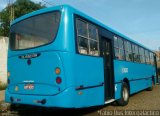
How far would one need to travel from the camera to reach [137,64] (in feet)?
45.2

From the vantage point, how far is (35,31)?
7.60m

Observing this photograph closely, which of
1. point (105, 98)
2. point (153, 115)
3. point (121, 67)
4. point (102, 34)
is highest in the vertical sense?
point (102, 34)

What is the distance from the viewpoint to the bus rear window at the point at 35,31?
722cm

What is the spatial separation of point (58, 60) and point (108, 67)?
307cm

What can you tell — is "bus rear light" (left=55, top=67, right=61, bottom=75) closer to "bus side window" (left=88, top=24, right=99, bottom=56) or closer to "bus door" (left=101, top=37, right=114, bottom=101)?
"bus side window" (left=88, top=24, right=99, bottom=56)

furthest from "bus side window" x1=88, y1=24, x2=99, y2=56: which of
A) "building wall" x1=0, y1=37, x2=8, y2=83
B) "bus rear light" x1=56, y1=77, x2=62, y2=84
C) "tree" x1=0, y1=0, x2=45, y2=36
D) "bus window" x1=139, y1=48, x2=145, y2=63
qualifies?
"tree" x1=0, y1=0, x2=45, y2=36

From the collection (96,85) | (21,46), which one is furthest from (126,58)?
(21,46)

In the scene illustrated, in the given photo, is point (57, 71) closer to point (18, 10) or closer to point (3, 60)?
point (3, 60)

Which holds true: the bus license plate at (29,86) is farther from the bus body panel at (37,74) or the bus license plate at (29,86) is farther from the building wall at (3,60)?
the building wall at (3,60)

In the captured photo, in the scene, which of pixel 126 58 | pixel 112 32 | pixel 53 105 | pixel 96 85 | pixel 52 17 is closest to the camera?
pixel 53 105

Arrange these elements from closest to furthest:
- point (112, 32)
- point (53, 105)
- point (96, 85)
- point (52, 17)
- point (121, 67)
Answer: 1. point (53, 105)
2. point (52, 17)
3. point (96, 85)
4. point (112, 32)
5. point (121, 67)

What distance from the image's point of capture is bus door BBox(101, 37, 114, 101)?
912cm

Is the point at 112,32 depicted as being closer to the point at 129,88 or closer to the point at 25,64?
the point at 129,88

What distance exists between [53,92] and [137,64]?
25.9 feet
